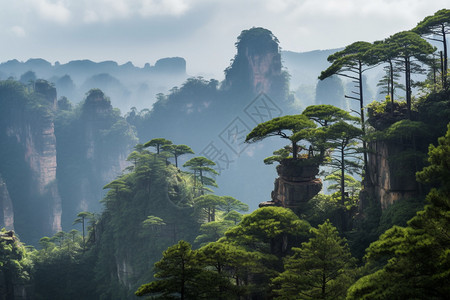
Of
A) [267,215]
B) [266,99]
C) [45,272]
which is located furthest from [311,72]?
[267,215]

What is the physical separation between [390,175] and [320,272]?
264 inches

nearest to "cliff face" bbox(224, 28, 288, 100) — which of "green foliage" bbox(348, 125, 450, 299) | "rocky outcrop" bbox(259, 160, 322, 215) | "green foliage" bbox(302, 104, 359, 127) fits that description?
"green foliage" bbox(302, 104, 359, 127)

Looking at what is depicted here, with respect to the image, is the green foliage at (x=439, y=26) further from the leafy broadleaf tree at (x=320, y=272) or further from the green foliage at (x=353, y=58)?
the leafy broadleaf tree at (x=320, y=272)

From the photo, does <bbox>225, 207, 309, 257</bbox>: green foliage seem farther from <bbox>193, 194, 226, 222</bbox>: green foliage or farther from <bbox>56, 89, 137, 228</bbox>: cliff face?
<bbox>56, 89, 137, 228</bbox>: cliff face

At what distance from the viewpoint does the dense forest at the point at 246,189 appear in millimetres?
10172

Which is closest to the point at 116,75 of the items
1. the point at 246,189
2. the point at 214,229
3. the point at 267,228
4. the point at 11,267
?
the point at 246,189

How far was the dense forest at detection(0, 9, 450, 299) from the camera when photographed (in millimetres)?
10172

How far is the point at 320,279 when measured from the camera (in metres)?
11.2

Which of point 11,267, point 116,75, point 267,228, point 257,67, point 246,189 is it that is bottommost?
point 11,267

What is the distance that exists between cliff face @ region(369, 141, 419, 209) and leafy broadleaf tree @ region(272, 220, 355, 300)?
5.40 metres

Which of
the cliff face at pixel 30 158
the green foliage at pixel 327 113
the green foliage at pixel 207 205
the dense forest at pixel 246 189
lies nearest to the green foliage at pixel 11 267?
the dense forest at pixel 246 189

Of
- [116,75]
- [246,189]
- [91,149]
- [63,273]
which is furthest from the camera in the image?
[116,75]

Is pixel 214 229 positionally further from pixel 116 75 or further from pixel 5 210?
pixel 116 75

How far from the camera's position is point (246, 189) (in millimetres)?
92688
